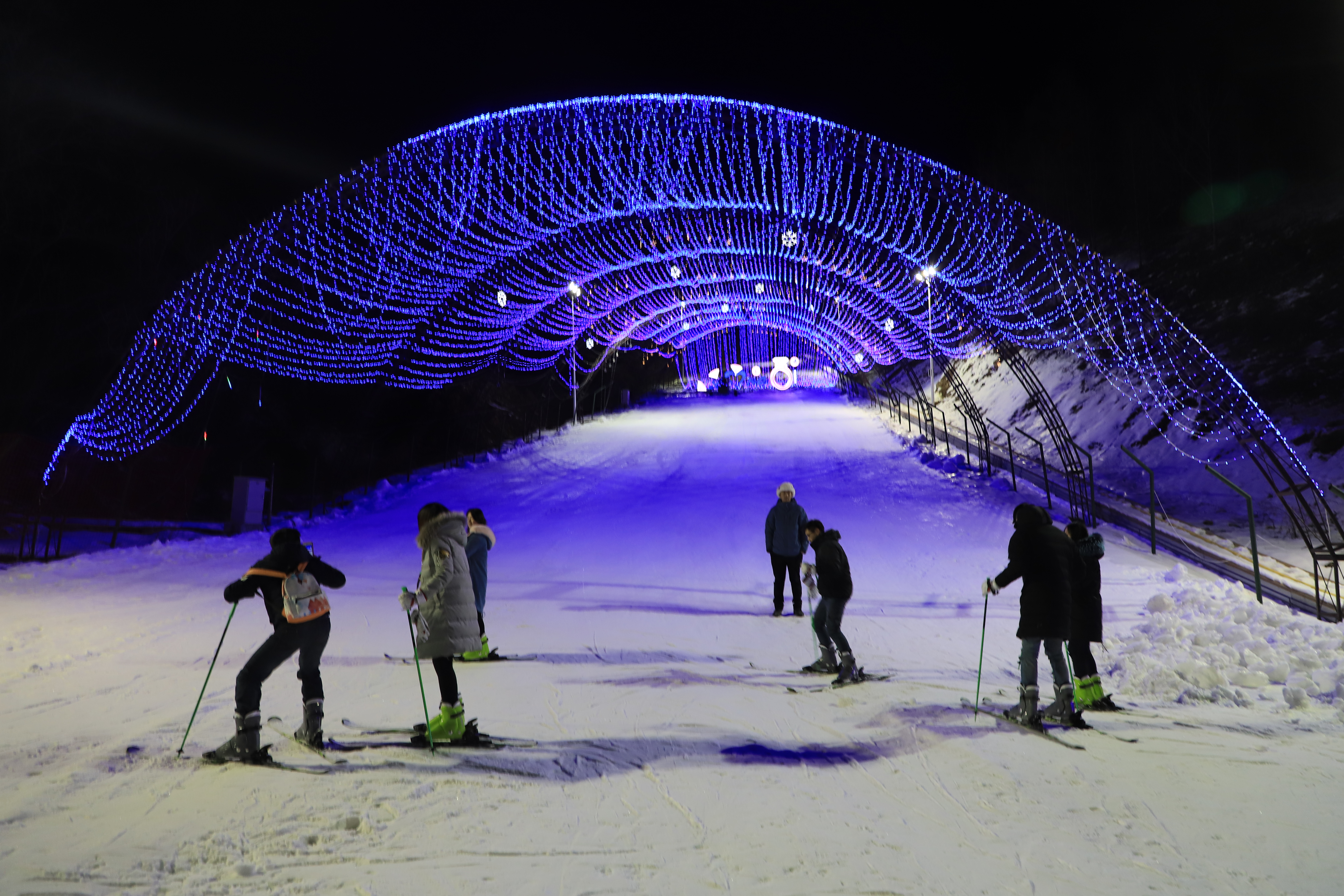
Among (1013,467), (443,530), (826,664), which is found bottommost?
(826,664)

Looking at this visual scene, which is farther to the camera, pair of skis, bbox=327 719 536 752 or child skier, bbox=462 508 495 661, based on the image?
child skier, bbox=462 508 495 661

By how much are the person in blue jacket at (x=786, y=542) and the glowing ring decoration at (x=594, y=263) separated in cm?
644

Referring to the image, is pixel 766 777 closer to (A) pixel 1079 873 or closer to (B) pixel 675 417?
(A) pixel 1079 873

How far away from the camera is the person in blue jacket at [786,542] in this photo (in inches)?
343

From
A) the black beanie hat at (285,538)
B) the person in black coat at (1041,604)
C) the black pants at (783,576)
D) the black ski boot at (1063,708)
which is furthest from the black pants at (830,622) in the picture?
the black beanie hat at (285,538)

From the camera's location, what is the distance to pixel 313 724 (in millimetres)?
4215

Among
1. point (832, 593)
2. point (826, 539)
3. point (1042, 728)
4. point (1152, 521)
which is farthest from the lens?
point (1152, 521)

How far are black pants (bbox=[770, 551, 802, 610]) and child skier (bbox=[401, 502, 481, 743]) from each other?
15.2 ft

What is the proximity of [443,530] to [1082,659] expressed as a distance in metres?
4.07

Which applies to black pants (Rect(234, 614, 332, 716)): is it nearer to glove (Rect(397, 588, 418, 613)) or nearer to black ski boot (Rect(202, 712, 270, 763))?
black ski boot (Rect(202, 712, 270, 763))

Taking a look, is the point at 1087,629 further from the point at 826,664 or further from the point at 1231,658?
the point at 826,664

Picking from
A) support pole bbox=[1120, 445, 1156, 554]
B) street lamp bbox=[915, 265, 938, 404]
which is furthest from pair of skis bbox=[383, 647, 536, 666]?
street lamp bbox=[915, 265, 938, 404]

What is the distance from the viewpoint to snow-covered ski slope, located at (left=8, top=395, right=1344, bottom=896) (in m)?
2.96

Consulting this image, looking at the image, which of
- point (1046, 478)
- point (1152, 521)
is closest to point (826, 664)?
point (1152, 521)
